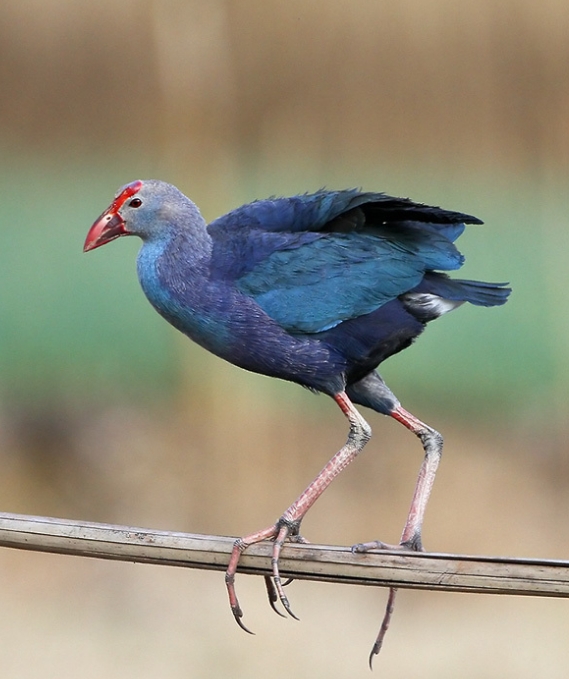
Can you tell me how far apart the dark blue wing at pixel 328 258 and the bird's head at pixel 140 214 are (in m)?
0.08

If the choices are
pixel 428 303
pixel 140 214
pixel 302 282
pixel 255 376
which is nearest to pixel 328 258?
pixel 302 282

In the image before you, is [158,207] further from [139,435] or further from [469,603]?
[469,603]

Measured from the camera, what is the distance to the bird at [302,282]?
5.35 feet

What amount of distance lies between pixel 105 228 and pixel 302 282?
0.90 feet

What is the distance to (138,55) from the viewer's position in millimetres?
2559

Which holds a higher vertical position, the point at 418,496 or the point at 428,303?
the point at 428,303

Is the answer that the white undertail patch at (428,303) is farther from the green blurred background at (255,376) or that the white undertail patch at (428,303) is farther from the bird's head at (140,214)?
the green blurred background at (255,376)

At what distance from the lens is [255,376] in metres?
2.65

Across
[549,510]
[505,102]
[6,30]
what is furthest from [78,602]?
[505,102]

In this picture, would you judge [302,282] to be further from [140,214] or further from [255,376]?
[255,376]

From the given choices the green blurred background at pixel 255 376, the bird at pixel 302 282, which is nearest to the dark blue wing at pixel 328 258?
the bird at pixel 302 282

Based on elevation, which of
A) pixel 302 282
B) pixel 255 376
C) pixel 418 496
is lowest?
pixel 418 496

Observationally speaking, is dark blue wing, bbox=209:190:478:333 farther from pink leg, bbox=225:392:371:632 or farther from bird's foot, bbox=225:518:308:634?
bird's foot, bbox=225:518:308:634

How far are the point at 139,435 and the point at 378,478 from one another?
1.73ft
